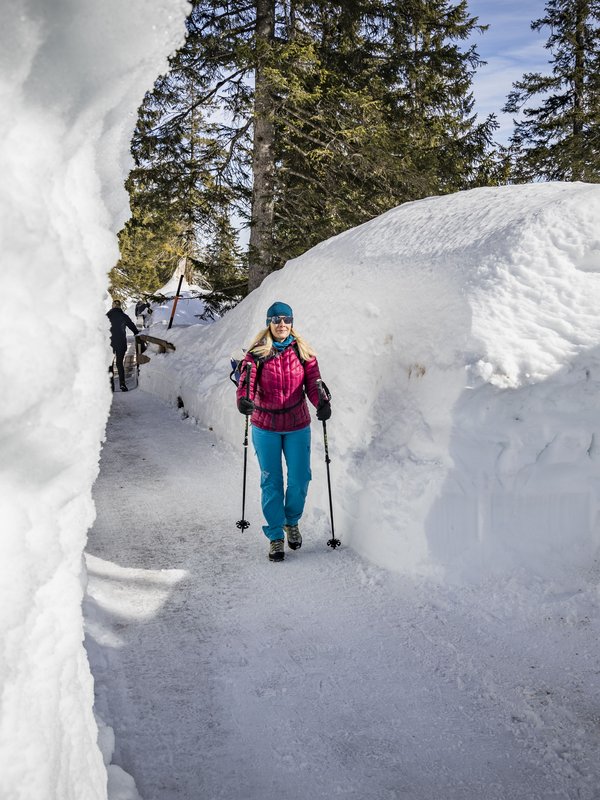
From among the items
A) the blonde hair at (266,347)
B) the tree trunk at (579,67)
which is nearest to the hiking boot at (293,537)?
the blonde hair at (266,347)

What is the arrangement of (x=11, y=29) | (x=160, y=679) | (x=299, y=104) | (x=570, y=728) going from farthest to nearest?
(x=299, y=104)
(x=160, y=679)
(x=570, y=728)
(x=11, y=29)

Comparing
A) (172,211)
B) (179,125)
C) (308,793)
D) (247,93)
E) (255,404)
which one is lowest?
(308,793)

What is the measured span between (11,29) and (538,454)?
433 centimetres

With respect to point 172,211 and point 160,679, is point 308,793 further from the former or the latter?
point 172,211

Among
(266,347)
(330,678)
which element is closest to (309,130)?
(266,347)

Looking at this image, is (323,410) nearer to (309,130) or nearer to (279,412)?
(279,412)

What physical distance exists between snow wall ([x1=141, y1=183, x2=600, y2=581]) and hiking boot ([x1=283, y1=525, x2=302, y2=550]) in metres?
0.36

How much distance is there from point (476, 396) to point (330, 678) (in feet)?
7.98

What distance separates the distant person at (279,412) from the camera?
206 inches

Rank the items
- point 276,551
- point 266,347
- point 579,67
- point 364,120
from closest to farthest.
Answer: point 276,551, point 266,347, point 364,120, point 579,67

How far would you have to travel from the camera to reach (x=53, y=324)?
59.5 inches

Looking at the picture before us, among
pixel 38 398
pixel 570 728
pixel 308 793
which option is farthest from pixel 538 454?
pixel 38 398

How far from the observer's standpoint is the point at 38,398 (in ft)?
4.71

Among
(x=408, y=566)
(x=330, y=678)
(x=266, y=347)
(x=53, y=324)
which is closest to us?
(x=53, y=324)
